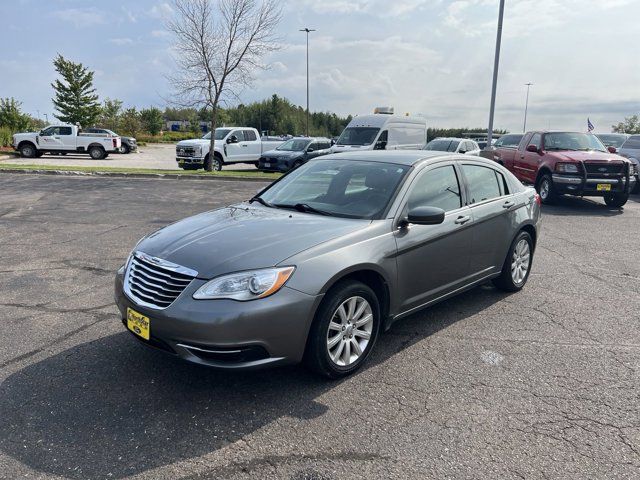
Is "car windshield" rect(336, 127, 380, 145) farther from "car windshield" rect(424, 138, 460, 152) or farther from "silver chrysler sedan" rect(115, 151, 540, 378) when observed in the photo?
"silver chrysler sedan" rect(115, 151, 540, 378)

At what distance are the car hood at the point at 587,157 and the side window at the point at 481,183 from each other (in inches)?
317

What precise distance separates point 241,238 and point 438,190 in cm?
193

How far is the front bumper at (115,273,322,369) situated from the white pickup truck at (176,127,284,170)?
55.3ft

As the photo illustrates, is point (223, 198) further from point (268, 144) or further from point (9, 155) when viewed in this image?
point (9, 155)

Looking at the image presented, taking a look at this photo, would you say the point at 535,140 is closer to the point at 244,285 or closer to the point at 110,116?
the point at 244,285

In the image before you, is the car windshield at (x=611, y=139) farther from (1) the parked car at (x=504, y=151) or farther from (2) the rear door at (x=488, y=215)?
(2) the rear door at (x=488, y=215)

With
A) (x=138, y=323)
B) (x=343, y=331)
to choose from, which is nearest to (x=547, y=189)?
(x=343, y=331)

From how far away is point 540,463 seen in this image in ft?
8.92

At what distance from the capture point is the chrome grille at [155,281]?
3213 millimetres

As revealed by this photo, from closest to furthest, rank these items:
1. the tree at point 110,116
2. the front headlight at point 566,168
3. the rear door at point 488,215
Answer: the rear door at point 488,215 → the front headlight at point 566,168 → the tree at point 110,116

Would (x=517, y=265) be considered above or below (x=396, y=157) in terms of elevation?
below

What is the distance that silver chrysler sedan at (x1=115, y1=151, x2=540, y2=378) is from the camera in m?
3.10

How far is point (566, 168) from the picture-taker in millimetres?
12156

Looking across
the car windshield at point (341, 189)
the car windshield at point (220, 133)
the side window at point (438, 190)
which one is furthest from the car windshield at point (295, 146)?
the side window at point (438, 190)
